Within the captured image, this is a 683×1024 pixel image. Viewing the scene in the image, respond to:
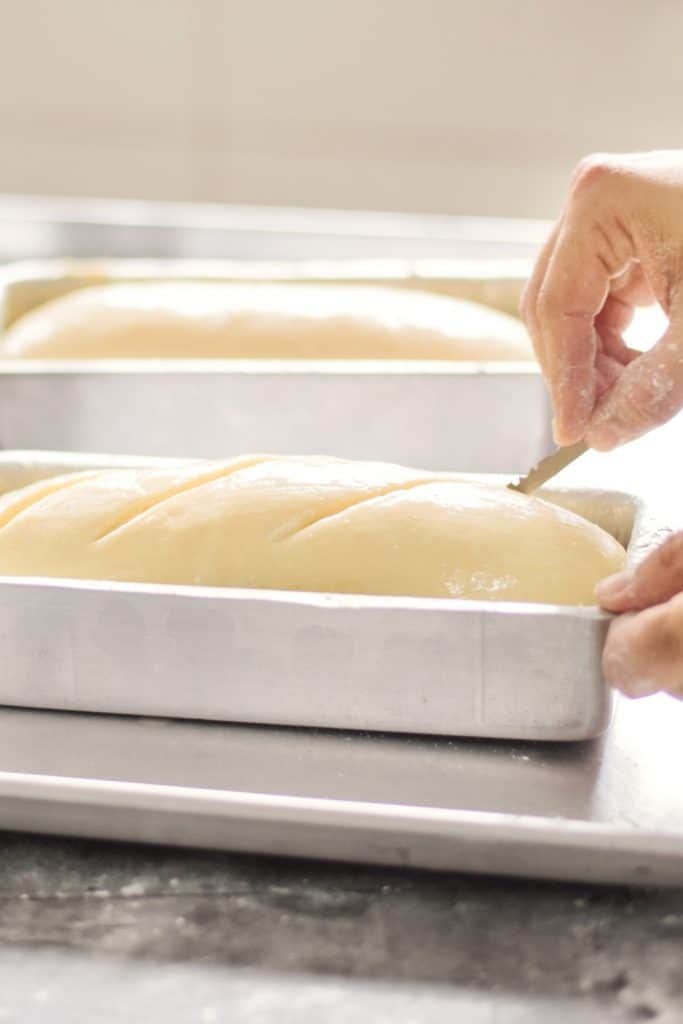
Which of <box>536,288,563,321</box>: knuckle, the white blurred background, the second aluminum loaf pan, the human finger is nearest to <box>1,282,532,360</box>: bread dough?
the second aluminum loaf pan

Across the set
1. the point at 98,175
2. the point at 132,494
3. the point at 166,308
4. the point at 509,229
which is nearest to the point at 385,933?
the point at 132,494

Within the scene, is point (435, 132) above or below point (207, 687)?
above

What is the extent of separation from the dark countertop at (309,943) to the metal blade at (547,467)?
43 centimetres

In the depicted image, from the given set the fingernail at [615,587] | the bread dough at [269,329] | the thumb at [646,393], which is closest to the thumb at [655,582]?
the fingernail at [615,587]

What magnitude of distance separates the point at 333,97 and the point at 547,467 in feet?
6.30

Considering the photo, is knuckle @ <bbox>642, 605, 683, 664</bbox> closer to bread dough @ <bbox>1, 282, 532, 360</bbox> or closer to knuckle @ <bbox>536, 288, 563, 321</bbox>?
knuckle @ <bbox>536, 288, 563, 321</bbox>

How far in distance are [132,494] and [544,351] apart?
41 cm

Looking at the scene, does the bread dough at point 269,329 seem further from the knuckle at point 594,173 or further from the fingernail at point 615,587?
the fingernail at point 615,587

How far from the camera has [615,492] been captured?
1.19m

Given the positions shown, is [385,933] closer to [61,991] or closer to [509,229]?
[61,991]

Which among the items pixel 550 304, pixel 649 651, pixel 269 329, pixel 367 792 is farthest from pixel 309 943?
pixel 269 329

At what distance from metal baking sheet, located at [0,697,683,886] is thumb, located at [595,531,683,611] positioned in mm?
135

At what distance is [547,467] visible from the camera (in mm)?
1164

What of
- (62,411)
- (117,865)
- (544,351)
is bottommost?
(117,865)
